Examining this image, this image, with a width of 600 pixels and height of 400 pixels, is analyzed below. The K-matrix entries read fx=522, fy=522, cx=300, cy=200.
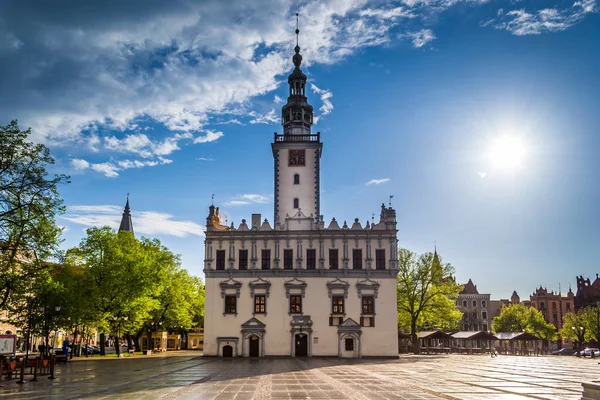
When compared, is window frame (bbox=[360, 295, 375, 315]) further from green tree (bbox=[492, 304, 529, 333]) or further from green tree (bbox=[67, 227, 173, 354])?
green tree (bbox=[492, 304, 529, 333])

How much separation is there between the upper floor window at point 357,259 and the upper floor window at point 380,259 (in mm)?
1744

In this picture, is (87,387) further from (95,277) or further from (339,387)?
(95,277)

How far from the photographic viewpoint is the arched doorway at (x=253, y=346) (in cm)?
5562

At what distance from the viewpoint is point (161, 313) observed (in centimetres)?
6831

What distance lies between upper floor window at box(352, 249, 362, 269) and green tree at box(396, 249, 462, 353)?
1493cm

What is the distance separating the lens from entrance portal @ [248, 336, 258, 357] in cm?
5566

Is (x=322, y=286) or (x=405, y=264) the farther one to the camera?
(x=405, y=264)

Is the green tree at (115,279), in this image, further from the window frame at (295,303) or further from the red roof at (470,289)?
the red roof at (470,289)

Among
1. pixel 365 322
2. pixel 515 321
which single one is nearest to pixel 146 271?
pixel 365 322

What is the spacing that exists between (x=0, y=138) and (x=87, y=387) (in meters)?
14.9

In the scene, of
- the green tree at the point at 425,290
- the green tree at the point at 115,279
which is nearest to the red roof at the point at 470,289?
the green tree at the point at 425,290

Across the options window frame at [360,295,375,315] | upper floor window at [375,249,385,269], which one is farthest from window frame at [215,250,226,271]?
upper floor window at [375,249,385,269]

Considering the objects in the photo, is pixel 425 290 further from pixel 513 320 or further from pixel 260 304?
pixel 513 320

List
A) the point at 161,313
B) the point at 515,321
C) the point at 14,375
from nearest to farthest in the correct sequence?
the point at 14,375, the point at 161,313, the point at 515,321
